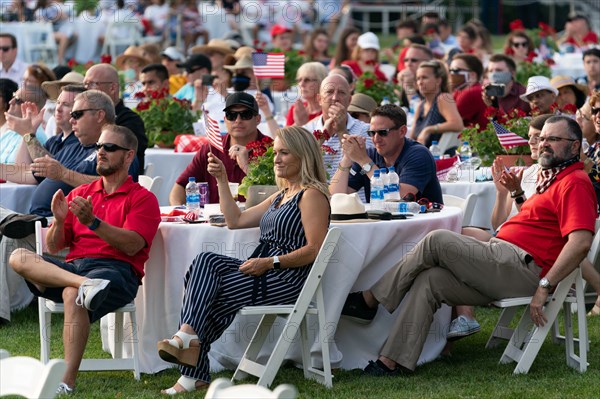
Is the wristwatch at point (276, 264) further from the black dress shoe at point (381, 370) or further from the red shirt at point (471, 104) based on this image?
the red shirt at point (471, 104)

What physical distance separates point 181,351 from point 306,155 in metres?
1.29

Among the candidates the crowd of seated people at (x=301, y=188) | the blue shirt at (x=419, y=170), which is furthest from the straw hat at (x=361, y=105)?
the blue shirt at (x=419, y=170)

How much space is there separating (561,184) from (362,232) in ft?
3.72

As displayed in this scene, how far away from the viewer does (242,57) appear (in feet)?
47.5

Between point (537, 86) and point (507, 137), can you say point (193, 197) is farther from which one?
point (537, 86)

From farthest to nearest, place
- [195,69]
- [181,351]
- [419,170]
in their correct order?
[195,69]
[419,170]
[181,351]

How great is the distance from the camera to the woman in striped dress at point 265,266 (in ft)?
20.9

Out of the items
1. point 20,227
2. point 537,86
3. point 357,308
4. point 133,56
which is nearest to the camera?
point 357,308

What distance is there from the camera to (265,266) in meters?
6.51

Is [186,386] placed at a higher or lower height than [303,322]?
lower

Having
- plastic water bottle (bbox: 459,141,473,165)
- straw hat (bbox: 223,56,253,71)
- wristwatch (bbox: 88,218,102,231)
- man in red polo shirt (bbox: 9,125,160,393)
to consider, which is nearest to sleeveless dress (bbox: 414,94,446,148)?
plastic water bottle (bbox: 459,141,473,165)

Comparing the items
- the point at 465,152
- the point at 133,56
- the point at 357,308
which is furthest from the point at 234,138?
the point at 133,56

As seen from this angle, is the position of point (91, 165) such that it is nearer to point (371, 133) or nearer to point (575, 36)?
point (371, 133)

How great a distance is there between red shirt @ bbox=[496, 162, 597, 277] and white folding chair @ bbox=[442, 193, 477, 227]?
860 millimetres
